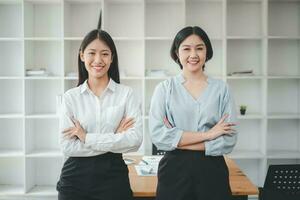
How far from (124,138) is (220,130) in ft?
1.62

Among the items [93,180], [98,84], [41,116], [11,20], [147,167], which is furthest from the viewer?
[11,20]

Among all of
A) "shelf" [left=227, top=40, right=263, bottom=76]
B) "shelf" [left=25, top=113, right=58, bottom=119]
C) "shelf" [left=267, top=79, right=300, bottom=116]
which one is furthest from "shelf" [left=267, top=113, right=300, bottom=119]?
"shelf" [left=25, top=113, right=58, bottom=119]

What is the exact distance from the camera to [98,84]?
204 centimetres

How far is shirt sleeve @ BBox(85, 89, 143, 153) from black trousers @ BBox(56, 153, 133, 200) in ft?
0.22

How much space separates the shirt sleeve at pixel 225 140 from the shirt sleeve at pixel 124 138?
0.38 m

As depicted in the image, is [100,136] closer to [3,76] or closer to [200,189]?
[200,189]

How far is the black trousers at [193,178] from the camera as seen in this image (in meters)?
1.83

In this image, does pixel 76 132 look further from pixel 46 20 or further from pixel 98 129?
pixel 46 20

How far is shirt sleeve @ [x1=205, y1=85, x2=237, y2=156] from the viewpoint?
6.24ft

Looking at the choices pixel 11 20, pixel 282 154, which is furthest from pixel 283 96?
pixel 11 20

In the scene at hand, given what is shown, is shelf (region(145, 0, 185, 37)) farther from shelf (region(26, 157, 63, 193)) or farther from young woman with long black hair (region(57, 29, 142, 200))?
young woman with long black hair (region(57, 29, 142, 200))

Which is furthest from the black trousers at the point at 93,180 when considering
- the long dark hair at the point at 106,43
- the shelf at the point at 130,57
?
the shelf at the point at 130,57

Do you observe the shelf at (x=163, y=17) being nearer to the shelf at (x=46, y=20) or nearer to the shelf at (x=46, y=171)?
the shelf at (x=46, y=20)

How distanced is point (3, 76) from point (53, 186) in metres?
1.45
